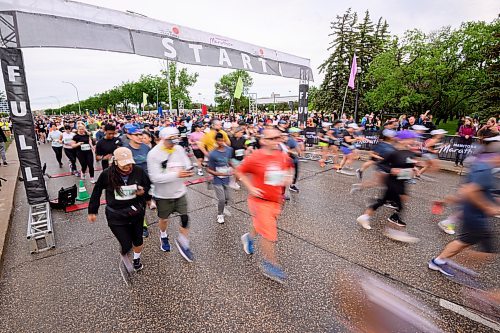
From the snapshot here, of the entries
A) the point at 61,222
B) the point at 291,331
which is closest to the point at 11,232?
the point at 61,222

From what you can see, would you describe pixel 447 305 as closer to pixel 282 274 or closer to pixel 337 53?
pixel 282 274

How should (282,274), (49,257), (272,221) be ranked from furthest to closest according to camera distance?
(49,257), (282,274), (272,221)

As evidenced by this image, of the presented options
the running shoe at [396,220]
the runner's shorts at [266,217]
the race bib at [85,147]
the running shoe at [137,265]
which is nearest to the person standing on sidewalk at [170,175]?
the running shoe at [137,265]

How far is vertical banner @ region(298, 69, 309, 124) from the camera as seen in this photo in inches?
462

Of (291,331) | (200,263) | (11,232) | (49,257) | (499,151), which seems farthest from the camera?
(11,232)

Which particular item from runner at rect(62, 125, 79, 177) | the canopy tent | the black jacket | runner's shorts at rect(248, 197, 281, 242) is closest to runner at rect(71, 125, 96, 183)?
runner at rect(62, 125, 79, 177)

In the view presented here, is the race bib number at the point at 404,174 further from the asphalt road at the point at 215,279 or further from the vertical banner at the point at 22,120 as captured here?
the vertical banner at the point at 22,120

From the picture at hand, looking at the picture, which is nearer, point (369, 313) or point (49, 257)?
point (369, 313)

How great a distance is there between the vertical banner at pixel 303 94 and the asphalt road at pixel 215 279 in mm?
8208

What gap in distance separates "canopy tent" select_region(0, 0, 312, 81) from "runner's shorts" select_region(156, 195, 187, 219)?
415 cm

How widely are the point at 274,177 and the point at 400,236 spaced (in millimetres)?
2915

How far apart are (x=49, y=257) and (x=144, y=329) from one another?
2.49 meters

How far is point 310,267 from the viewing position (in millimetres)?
3611

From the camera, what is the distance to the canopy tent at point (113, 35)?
4.87 meters
